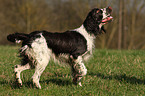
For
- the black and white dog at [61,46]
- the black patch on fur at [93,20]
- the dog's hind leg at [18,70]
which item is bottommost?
the dog's hind leg at [18,70]

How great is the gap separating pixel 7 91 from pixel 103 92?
5.95 ft

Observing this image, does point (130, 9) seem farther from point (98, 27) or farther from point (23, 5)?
point (98, 27)

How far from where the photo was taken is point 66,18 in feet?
75.9

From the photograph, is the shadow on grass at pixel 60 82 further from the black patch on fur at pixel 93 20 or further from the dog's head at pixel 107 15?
the dog's head at pixel 107 15

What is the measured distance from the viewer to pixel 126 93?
362cm

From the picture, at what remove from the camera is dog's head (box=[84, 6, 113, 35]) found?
412cm

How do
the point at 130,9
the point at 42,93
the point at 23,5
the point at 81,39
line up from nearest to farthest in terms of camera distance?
1. the point at 42,93
2. the point at 81,39
3. the point at 23,5
4. the point at 130,9

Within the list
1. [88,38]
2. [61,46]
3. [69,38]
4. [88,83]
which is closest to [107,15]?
[88,38]

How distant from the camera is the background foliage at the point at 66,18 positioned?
20.5m

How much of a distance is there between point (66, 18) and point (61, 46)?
64.2 feet

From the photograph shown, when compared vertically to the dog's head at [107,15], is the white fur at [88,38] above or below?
below

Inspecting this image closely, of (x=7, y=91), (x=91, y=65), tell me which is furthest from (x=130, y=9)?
(x=7, y=91)

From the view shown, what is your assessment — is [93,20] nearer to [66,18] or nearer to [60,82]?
[60,82]

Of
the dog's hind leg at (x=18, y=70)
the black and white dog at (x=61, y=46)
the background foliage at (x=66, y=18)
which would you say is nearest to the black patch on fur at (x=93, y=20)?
the black and white dog at (x=61, y=46)
